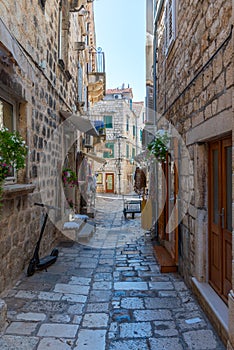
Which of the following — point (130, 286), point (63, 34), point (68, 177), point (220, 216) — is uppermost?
point (63, 34)

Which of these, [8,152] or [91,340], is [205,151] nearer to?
[8,152]

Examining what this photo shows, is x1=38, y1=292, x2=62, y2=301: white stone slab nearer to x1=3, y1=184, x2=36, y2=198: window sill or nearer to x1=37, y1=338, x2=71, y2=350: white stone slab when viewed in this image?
x1=37, y1=338, x2=71, y2=350: white stone slab

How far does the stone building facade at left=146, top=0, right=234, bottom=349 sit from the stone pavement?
0.28 meters

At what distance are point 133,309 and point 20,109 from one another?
3067 mm

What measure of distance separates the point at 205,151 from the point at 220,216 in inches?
32.9

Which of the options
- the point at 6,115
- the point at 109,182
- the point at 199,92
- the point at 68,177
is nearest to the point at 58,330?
the point at 6,115

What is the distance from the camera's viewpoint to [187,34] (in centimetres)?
394

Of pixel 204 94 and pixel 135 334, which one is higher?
pixel 204 94

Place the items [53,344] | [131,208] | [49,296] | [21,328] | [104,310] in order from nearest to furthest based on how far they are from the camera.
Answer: [53,344] → [21,328] → [104,310] → [49,296] → [131,208]

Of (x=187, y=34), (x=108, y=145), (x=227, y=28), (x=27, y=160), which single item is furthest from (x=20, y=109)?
(x=108, y=145)

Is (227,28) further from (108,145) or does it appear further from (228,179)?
(108,145)

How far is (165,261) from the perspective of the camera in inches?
188

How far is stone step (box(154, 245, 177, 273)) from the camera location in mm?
4578

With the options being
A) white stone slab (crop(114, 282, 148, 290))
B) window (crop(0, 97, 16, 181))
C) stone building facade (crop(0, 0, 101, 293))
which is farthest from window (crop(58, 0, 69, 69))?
white stone slab (crop(114, 282, 148, 290))
